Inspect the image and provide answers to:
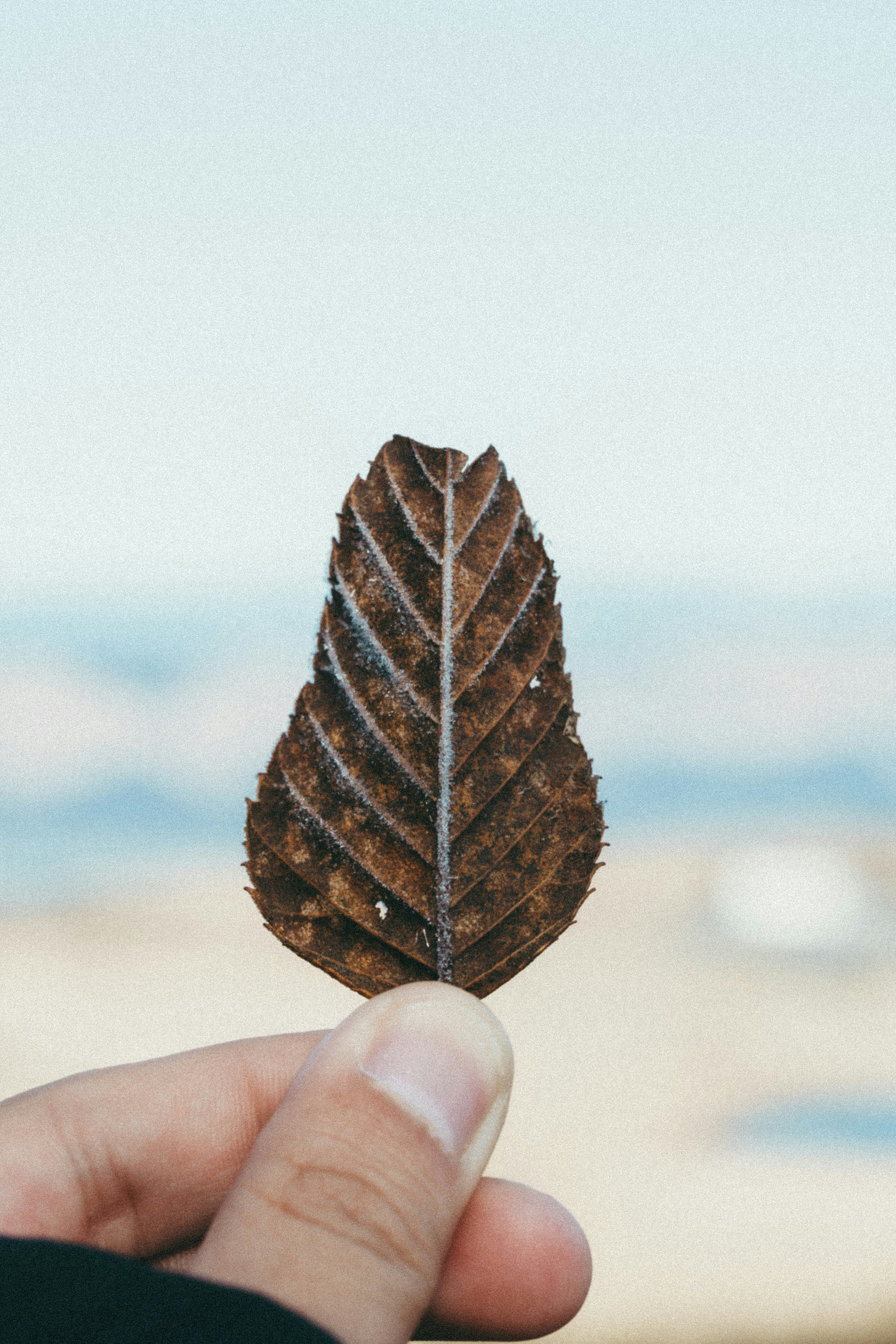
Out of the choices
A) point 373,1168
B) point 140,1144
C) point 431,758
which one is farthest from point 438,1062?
point 140,1144

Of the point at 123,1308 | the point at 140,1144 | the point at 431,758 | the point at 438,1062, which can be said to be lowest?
the point at 140,1144

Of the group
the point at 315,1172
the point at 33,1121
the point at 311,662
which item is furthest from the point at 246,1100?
the point at 311,662

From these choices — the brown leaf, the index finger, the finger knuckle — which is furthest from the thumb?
the index finger

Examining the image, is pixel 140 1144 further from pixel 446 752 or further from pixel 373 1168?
pixel 446 752

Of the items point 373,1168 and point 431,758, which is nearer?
point 373,1168

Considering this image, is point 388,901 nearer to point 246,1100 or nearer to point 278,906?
point 278,906

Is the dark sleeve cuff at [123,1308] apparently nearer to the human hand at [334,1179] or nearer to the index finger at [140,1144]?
the human hand at [334,1179]

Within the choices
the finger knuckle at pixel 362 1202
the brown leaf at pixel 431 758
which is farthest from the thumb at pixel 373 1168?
the brown leaf at pixel 431 758
